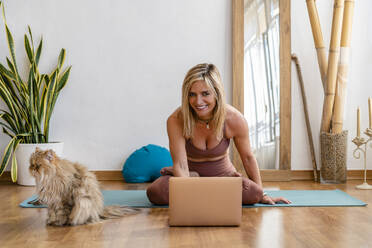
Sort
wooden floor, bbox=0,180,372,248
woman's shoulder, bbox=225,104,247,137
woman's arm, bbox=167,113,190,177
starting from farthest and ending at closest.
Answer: woman's shoulder, bbox=225,104,247,137
woman's arm, bbox=167,113,190,177
wooden floor, bbox=0,180,372,248

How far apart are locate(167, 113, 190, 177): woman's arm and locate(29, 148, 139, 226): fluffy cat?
48cm

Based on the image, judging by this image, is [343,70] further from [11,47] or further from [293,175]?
[11,47]

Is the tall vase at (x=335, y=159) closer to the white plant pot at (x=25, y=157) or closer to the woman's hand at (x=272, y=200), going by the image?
the woman's hand at (x=272, y=200)

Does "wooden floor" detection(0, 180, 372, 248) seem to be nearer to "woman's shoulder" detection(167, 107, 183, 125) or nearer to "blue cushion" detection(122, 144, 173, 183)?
"woman's shoulder" detection(167, 107, 183, 125)

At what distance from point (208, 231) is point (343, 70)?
2.36 meters

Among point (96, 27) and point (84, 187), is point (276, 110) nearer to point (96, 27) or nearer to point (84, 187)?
point (96, 27)

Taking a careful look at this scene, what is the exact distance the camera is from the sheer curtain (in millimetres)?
4191

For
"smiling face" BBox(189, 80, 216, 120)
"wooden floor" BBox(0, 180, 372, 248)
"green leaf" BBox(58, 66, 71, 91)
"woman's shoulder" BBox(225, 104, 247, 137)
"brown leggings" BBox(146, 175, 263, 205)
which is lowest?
"wooden floor" BBox(0, 180, 372, 248)

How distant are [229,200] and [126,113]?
215 centimetres

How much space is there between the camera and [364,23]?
4223 mm

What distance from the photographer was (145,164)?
4020 millimetres

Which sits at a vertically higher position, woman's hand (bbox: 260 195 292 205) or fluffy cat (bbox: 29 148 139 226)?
fluffy cat (bbox: 29 148 139 226)

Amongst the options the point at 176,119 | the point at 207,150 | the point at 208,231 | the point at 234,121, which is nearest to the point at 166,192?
the point at 207,150

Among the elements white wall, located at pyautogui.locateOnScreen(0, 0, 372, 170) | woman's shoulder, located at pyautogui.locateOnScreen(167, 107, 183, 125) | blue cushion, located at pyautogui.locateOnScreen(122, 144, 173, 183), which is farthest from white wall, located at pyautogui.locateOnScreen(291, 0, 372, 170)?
woman's shoulder, located at pyautogui.locateOnScreen(167, 107, 183, 125)
